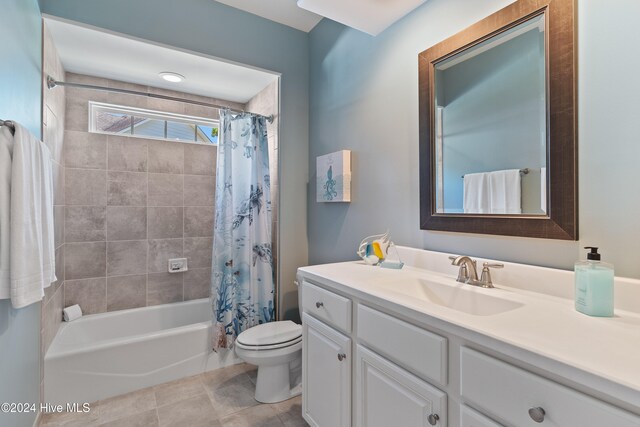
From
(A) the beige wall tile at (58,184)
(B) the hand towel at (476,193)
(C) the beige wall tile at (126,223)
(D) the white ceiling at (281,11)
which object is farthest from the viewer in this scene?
(C) the beige wall tile at (126,223)

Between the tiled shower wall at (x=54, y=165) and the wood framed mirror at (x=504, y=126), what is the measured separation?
7.31 ft

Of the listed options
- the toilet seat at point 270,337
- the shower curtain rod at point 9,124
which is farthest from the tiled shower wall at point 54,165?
the toilet seat at point 270,337

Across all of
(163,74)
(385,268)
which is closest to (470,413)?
(385,268)

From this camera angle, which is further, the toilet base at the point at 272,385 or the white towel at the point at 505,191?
the toilet base at the point at 272,385

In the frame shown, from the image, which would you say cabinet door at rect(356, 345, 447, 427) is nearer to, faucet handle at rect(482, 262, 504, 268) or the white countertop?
the white countertop

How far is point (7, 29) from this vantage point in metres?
1.21

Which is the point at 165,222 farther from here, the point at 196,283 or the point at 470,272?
the point at 470,272

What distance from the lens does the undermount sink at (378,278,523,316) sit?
1.09 metres

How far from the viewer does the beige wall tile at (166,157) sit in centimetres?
280

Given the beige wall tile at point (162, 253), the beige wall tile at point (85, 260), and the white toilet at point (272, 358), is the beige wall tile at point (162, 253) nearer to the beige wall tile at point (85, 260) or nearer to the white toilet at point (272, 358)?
the beige wall tile at point (85, 260)

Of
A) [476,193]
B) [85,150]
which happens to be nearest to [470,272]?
[476,193]

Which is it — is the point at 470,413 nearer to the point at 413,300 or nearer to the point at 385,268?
the point at 413,300

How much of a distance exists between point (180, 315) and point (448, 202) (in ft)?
8.43

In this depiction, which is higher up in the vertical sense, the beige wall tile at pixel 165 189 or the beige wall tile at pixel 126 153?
the beige wall tile at pixel 126 153
